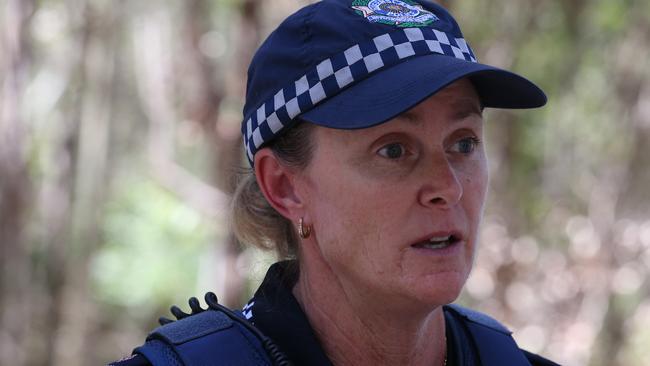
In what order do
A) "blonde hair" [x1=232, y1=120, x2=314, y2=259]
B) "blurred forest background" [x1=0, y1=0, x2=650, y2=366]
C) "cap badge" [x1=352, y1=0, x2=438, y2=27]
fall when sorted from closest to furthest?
"cap badge" [x1=352, y1=0, x2=438, y2=27] → "blonde hair" [x1=232, y1=120, x2=314, y2=259] → "blurred forest background" [x1=0, y1=0, x2=650, y2=366]

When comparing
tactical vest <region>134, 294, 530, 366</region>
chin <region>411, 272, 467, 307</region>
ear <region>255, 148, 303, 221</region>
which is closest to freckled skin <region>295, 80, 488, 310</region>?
chin <region>411, 272, 467, 307</region>

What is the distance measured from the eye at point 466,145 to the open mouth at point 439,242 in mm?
183

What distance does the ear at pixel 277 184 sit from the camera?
2.21 m

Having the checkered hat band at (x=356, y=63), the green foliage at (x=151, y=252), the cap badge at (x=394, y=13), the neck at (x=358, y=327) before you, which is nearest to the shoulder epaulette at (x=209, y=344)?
the neck at (x=358, y=327)

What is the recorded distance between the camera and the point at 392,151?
6.69ft

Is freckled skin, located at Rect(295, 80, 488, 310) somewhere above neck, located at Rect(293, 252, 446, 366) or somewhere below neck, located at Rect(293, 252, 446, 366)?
above

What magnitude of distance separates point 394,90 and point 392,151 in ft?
0.43

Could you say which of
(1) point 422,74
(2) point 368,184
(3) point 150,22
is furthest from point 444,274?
(3) point 150,22

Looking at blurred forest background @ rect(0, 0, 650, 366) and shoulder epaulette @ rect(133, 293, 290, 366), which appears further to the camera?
blurred forest background @ rect(0, 0, 650, 366)

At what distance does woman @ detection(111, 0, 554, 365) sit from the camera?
79.3 inches

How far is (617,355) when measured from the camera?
33.8ft

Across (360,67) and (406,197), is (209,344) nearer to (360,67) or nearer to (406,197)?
(406,197)

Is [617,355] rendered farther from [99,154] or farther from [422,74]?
[422,74]

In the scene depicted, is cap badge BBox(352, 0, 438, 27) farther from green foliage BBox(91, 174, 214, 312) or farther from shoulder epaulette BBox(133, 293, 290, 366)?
green foliage BBox(91, 174, 214, 312)
